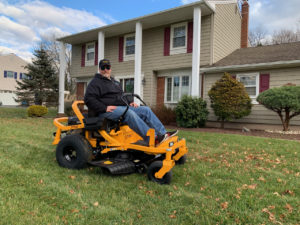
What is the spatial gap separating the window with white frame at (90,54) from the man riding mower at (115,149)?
41.7ft

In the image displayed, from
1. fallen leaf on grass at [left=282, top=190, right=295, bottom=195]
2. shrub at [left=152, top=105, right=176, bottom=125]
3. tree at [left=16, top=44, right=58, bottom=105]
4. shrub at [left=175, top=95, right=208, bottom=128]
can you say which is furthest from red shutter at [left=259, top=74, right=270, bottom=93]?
tree at [left=16, top=44, right=58, bottom=105]

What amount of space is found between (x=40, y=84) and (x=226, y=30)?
12452mm

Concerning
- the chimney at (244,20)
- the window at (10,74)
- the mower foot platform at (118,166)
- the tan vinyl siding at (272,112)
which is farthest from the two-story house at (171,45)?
the window at (10,74)

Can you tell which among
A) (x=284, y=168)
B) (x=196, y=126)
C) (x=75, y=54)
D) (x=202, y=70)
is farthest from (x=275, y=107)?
(x=75, y=54)

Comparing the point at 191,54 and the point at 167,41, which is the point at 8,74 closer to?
the point at 167,41

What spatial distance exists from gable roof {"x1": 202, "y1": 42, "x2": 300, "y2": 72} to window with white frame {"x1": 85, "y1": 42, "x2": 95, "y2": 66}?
8.22 m

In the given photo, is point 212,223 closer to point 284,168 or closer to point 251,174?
point 251,174

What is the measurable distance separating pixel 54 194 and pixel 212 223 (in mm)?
1779

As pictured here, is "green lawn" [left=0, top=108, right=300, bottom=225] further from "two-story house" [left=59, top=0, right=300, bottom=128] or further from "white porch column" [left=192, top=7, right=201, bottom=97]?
"two-story house" [left=59, top=0, right=300, bottom=128]

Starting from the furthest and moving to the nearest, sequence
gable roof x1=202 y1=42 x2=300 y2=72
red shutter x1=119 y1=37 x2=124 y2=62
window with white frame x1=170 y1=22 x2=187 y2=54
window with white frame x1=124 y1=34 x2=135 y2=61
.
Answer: red shutter x1=119 y1=37 x2=124 y2=62 < window with white frame x1=124 y1=34 x2=135 y2=61 < window with white frame x1=170 y1=22 x2=187 y2=54 < gable roof x1=202 y1=42 x2=300 y2=72

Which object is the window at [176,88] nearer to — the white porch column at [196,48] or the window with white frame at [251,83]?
the white porch column at [196,48]

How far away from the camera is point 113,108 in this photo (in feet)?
11.9

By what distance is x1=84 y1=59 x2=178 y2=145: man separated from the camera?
3.53 m

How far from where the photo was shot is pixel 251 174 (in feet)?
12.0
